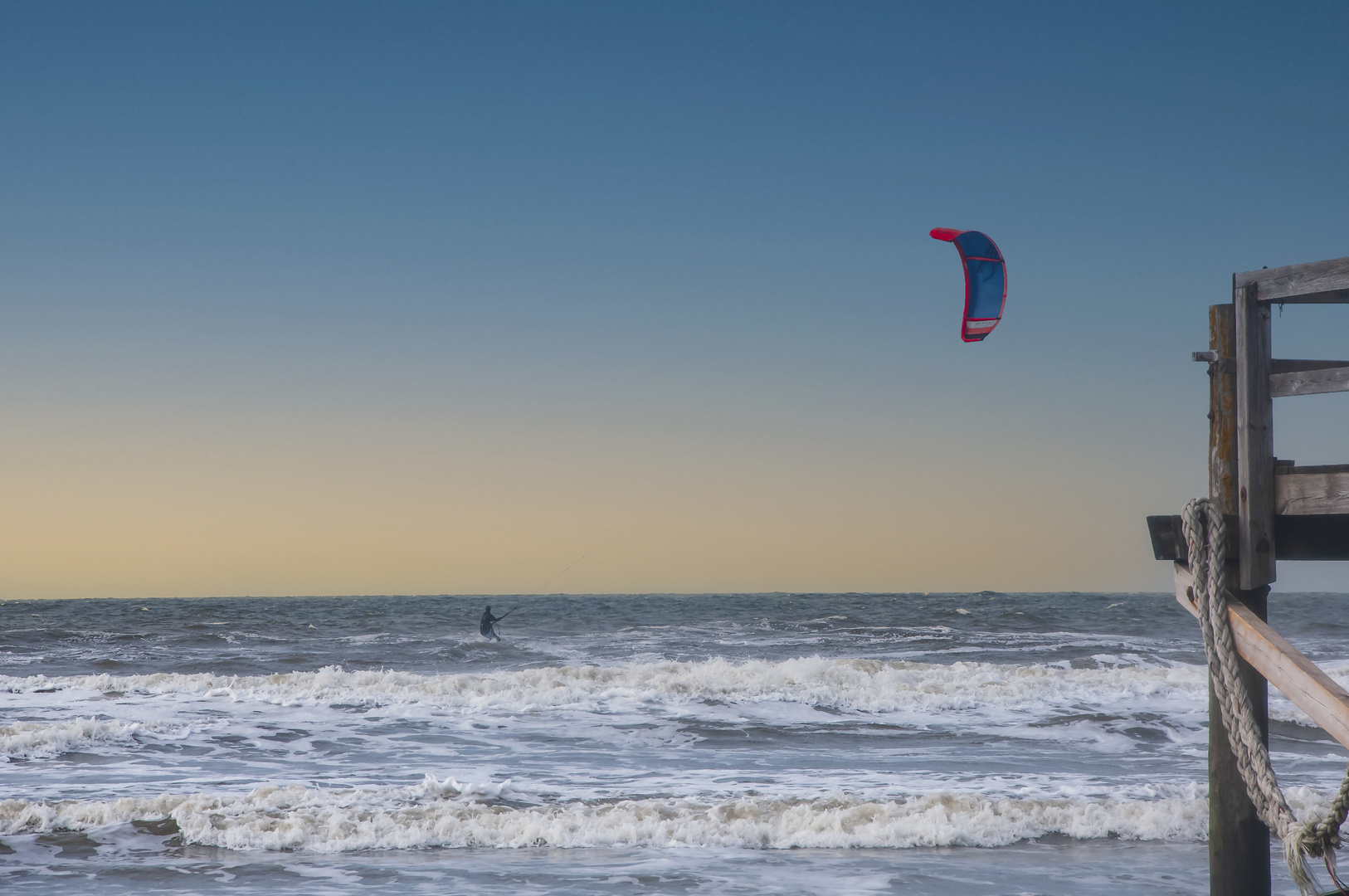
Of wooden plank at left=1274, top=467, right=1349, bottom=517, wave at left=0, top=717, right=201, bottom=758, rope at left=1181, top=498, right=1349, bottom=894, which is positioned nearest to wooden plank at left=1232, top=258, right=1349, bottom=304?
wooden plank at left=1274, top=467, right=1349, bottom=517

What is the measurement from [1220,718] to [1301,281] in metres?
2.18

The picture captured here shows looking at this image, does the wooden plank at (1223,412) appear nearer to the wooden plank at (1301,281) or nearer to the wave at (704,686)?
the wooden plank at (1301,281)

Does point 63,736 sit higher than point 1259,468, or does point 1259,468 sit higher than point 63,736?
point 1259,468

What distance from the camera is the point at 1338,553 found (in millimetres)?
4543

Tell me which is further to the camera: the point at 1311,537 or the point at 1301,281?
the point at 1311,537

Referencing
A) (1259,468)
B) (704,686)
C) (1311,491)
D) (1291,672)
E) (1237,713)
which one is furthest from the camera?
(704,686)

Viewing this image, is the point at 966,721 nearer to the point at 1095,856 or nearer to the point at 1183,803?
the point at 1183,803

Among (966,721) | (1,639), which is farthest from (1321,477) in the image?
(1,639)

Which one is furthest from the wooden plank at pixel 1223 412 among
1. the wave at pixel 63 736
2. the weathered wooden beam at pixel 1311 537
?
the wave at pixel 63 736

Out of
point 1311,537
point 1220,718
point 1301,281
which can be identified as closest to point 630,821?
point 1220,718

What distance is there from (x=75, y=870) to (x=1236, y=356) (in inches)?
334

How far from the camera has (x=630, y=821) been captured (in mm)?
8297

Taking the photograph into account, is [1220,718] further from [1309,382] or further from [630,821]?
[630,821]

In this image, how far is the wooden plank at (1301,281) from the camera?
422 centimetres
